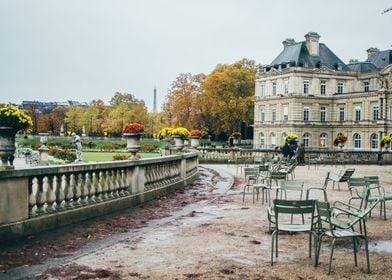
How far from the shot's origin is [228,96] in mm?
81188

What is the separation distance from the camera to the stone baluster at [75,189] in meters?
10.0

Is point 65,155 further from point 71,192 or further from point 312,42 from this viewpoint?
point 312,42

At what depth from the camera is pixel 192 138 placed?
32.2m

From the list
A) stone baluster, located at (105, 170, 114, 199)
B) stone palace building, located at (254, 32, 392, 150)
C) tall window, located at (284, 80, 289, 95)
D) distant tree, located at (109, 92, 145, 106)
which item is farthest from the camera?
distant tree, located at (109, 92, 145, 106)

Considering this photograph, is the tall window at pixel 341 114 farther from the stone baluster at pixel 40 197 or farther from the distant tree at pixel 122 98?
the stone baluster at pixel 40 197

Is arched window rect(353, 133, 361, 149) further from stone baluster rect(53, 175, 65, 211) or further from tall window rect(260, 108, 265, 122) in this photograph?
stone baluster rect(53, 175, 65, 211)

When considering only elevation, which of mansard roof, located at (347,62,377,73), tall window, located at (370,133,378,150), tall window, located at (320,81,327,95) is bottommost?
tall window, located at (370,133,378,150)

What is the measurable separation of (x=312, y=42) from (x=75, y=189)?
250ft

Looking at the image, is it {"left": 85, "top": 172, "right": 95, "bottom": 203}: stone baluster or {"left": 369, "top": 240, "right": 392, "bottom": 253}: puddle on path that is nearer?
{"left": 369, "top": 240, "right": 392, "bottom": 253}: puddle on path

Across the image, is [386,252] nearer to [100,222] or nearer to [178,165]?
[100,222]

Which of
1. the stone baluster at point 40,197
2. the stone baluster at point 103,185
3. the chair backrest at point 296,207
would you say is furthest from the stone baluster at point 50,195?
the chair backrest at point 296,207

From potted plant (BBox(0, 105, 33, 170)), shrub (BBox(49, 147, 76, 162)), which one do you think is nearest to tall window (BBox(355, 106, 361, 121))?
shrub (BBox(49, 147, 76, 162))

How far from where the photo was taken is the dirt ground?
21.9 feet

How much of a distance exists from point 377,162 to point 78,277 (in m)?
37.1
